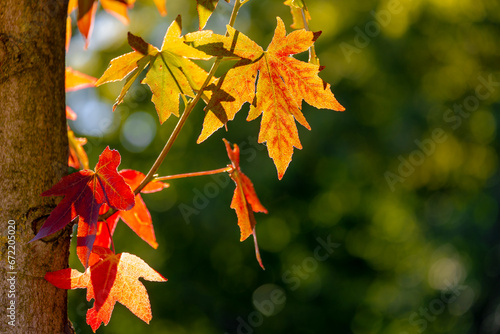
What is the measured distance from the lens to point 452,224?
19.6ft

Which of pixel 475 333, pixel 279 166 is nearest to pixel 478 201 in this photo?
pixel 475 333

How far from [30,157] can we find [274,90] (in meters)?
0.35

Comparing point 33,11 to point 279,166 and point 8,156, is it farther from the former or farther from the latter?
point 279,166

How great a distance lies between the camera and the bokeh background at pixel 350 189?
6.45m

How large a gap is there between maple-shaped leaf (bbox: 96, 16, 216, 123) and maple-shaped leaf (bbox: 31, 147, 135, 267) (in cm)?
13

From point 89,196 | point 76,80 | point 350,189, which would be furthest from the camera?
point 350,189

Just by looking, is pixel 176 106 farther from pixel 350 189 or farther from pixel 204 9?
pixel 350 189

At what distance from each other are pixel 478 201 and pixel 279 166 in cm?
629

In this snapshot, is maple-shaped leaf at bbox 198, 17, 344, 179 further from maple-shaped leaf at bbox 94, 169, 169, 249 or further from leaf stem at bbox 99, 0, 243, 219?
maple-shaped leaf at bbox 94, 169, 169, 249

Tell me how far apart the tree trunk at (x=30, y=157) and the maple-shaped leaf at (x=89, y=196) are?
0.21ft

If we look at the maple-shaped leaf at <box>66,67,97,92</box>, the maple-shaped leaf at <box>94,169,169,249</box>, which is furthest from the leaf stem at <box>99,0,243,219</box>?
the maple-shaped leaf at <box>66,67,97,92</box>

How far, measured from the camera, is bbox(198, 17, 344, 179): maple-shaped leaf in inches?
26.9

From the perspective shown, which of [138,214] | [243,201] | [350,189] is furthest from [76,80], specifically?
[350,189]

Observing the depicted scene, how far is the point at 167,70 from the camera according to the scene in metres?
0.75
